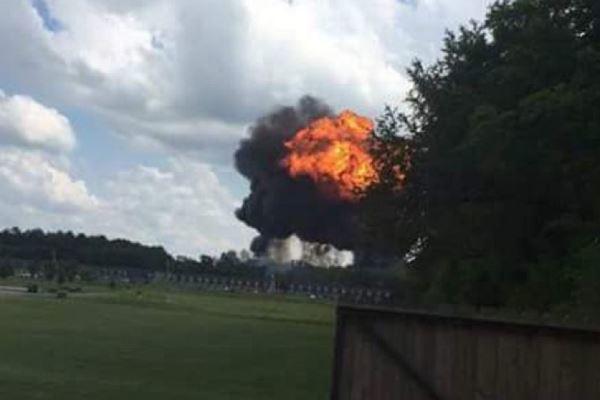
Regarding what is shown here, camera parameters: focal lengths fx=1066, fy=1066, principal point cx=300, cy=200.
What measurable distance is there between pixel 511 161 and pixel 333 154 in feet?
110

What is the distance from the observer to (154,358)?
28.6m

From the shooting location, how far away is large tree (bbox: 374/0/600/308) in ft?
87.7

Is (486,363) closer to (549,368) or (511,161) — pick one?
(549,368)

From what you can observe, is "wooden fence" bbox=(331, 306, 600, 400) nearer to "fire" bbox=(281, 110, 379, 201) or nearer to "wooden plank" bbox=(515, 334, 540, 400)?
"wooden plank" bbox=(515, 334, 540, 400)

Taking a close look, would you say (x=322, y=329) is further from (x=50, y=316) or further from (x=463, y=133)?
(x=463, y=133)

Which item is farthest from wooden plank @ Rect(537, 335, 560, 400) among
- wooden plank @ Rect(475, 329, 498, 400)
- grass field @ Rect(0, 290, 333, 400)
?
grass field @ Rect(0, 290, 333, 400)

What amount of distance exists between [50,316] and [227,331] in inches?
357

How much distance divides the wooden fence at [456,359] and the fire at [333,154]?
1542 inches

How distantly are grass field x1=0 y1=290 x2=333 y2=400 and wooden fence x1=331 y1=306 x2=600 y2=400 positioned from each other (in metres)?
8.30

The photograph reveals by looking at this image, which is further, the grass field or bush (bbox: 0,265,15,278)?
bush (bbox: 0,265,15,278)

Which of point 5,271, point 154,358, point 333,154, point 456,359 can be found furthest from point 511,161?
point 5,271

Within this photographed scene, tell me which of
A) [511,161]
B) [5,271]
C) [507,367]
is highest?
[5,271]

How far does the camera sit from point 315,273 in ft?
344

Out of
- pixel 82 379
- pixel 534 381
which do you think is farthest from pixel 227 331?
pixel 534 381
